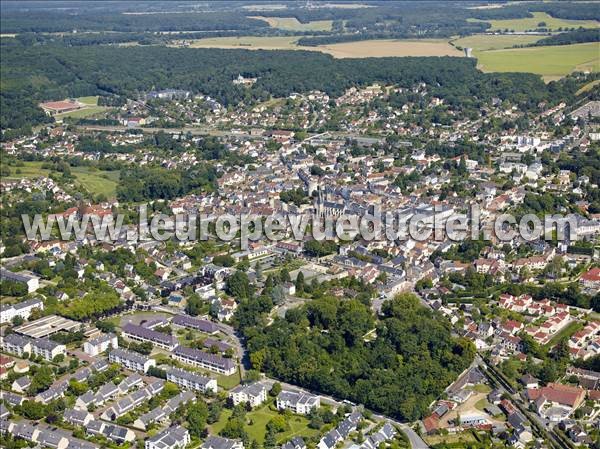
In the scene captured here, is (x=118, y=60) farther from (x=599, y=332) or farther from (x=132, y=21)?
(x=599, y=332)

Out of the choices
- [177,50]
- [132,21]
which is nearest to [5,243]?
[177,50]

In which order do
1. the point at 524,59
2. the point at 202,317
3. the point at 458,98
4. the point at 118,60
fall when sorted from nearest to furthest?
1. the point at 202,317
2. the point at 458,98
3. the point at 524,59
4. the point at 118,60

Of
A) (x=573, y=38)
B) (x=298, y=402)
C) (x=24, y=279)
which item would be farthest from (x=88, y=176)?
(x=573, y=38)

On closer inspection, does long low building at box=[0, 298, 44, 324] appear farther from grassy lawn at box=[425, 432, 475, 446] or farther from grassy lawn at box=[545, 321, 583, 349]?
grassy lawn at box=[545, 321, 583, 349]

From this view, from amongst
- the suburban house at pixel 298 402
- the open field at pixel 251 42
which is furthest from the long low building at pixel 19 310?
the open field at pixel 251 42

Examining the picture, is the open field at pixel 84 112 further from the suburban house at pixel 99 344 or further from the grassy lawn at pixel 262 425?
the grassy lawn at pixel 262 425

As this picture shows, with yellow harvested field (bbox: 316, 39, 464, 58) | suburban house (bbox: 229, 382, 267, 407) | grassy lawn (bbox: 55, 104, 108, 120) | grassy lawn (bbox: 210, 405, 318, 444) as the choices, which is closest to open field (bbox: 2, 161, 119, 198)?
grassy lawn (bbox: 55, 104, 108, 120)
